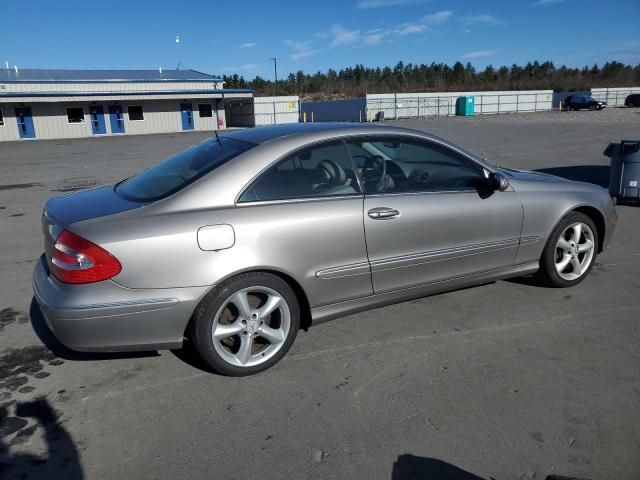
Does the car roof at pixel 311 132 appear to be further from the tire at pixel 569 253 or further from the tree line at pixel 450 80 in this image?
the tree line at pixel 450 80

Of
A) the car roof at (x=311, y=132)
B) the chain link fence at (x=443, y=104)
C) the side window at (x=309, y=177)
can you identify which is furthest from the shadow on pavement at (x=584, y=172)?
the chain link fence at (x=443, y=104)

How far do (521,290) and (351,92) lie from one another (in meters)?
90.8

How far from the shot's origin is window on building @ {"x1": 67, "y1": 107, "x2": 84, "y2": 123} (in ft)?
126

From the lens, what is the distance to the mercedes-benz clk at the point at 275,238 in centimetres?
299

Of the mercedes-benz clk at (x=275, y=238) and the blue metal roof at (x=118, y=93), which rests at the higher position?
the blue metal roof at (x=118, y=93)

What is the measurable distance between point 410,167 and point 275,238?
54.1 inches

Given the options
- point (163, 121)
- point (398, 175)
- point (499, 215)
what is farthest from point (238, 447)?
point (163, 121)

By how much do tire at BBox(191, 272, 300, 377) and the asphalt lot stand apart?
131 millimetres

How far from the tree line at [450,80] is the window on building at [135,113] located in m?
47.5

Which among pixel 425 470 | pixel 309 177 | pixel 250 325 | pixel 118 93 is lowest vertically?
pixel 425 470

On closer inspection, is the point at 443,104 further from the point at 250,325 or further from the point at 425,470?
the point at 425,470

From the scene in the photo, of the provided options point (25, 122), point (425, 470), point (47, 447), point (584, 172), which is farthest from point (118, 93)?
point (425, 470)

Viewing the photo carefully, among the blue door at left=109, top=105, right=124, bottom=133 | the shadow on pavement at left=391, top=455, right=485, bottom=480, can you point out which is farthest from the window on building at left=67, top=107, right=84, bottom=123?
the shadow on pavement at left=391, top=455, right=485, bottom=480

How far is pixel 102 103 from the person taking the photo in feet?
128
